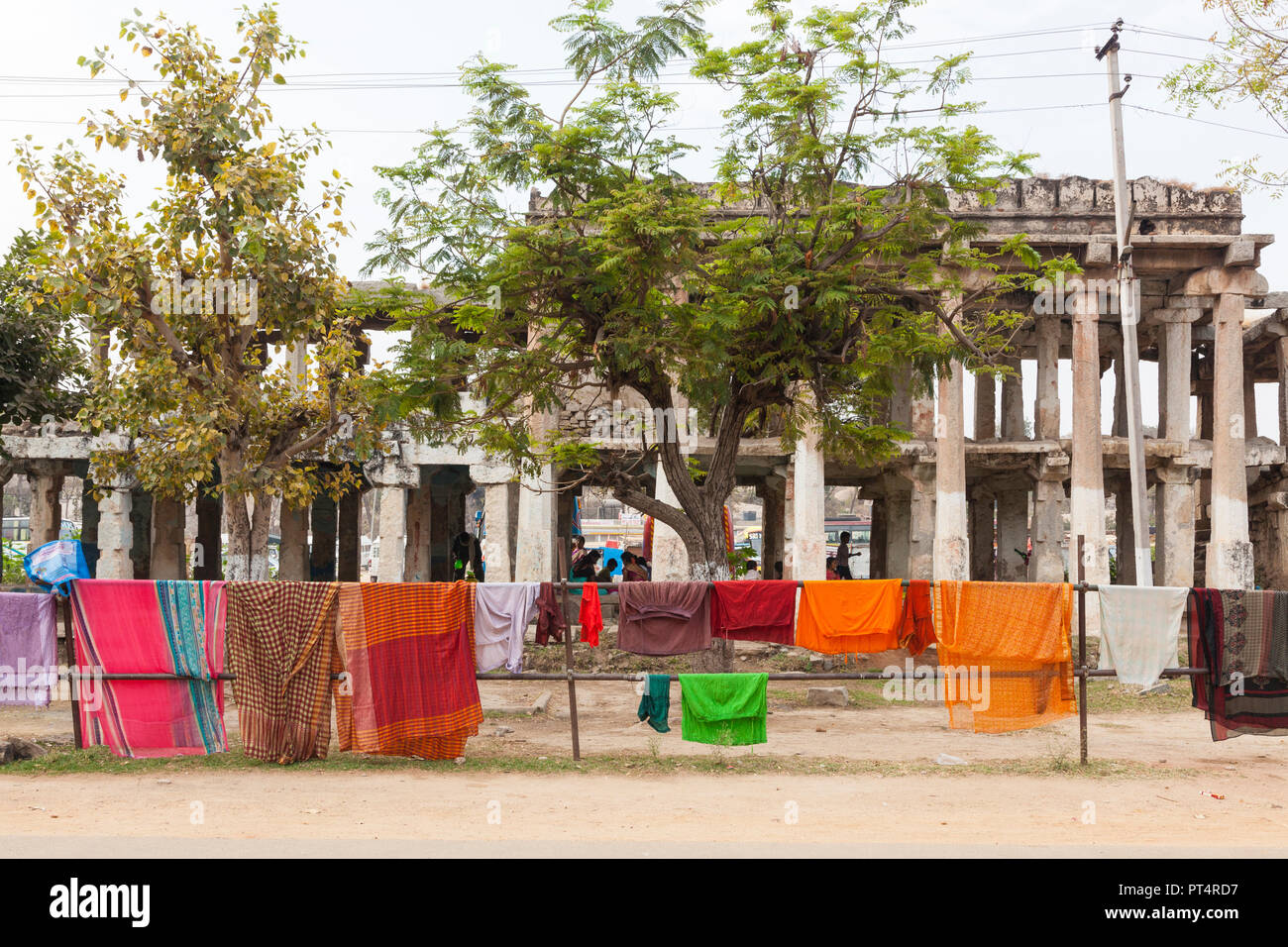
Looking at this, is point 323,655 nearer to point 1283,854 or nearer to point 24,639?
point 24,639

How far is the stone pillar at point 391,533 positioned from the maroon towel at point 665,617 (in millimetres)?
10094

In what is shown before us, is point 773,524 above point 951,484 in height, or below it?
below

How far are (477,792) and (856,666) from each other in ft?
34.6

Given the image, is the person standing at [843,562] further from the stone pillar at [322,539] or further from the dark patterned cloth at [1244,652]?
the stone pillar at [322,539]

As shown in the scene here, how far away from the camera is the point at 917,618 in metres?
11.3

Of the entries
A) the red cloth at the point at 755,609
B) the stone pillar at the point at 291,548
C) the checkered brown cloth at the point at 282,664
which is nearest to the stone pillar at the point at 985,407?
the stone pillar at the point at 291,548

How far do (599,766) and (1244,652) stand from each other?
20.7 feet

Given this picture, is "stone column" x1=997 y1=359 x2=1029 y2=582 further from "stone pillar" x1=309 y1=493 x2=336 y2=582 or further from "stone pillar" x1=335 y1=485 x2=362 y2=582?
"stone pillar" x1=309 y1=493 x2=336 y2=582

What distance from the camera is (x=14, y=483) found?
2306 inches

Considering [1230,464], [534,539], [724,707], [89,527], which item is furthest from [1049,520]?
[89,527]

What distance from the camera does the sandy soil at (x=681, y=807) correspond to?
744 cm

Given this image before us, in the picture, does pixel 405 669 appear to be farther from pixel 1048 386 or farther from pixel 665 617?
pixel 1048 386

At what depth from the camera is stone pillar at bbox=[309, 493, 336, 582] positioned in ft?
96.5

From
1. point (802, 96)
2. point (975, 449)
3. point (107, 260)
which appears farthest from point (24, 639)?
point (975, 449)
